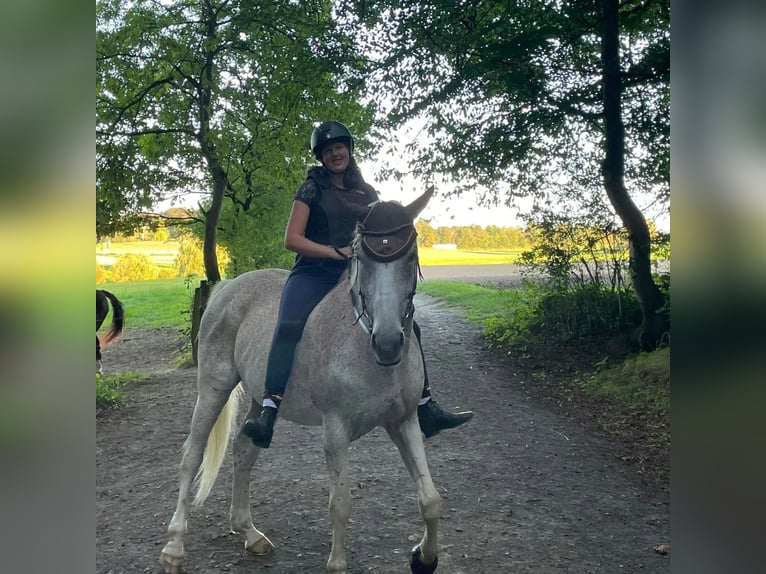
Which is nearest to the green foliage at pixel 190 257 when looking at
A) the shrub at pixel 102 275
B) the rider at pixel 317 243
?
the shrub at pixel 102 275

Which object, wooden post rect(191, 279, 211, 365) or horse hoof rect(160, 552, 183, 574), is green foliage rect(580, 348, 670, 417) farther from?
wooden post rect(191, 279, 211, 365)

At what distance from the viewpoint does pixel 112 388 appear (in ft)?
16.1

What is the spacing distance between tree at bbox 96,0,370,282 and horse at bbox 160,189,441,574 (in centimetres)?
233

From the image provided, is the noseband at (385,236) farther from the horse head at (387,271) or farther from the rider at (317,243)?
the rider at (317,243)

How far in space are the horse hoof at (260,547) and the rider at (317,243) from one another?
72 centimetres

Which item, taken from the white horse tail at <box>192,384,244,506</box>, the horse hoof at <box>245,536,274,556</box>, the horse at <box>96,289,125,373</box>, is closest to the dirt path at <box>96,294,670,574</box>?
the horse hoof at <box>245,536,274,556</box>

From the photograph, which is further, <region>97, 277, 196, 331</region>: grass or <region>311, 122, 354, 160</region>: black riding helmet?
<region>97, 277, 196, 331</region>: grass

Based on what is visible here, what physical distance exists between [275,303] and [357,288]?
85 cm

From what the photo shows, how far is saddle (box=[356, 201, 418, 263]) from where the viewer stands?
2189 mm

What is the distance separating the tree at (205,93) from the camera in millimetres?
5301

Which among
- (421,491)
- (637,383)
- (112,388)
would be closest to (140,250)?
(112,388)

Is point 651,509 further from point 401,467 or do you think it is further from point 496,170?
point 496,170
